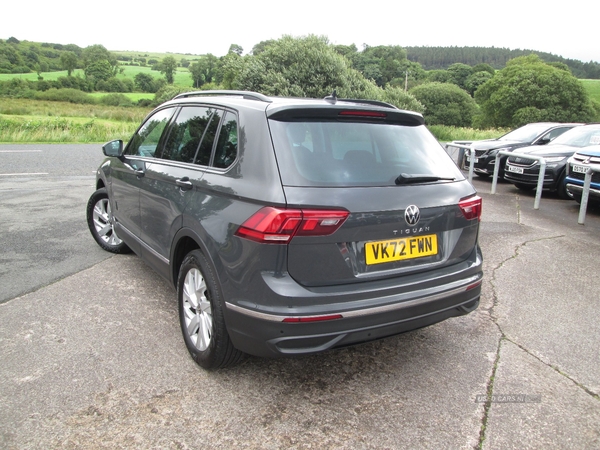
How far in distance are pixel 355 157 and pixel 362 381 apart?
4.58 ft

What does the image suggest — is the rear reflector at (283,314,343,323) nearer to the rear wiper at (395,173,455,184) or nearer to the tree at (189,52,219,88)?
the rear wiper at (395,173,455,184)

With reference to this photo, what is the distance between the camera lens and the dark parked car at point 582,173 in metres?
8.10

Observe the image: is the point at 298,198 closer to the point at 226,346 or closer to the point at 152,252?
the point at 226,346

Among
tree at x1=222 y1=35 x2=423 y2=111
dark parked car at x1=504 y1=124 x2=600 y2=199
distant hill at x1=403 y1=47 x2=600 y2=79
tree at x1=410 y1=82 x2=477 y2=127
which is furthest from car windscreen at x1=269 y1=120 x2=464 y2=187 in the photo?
distant hill at x1=403 y1=47 x2=600 y2=79

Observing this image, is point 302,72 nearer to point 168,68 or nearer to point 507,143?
point 507,143

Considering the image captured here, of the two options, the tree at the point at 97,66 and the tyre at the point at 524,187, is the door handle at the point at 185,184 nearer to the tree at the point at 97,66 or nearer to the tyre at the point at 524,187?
the tyre at the point at 524,187

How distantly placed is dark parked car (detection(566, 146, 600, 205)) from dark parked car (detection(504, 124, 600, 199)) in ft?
4.46

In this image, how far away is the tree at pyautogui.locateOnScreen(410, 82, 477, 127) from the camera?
→ 7788 cm

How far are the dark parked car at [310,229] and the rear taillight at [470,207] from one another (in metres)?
0.01

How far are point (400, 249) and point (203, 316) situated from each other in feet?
4.32

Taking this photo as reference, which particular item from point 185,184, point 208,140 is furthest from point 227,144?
point 185,184

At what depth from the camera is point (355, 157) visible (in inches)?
114

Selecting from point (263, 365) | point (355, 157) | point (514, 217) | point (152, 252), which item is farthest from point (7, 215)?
point (514, 217)

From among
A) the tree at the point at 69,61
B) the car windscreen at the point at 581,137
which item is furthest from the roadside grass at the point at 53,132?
the tree at the point at 69,61
